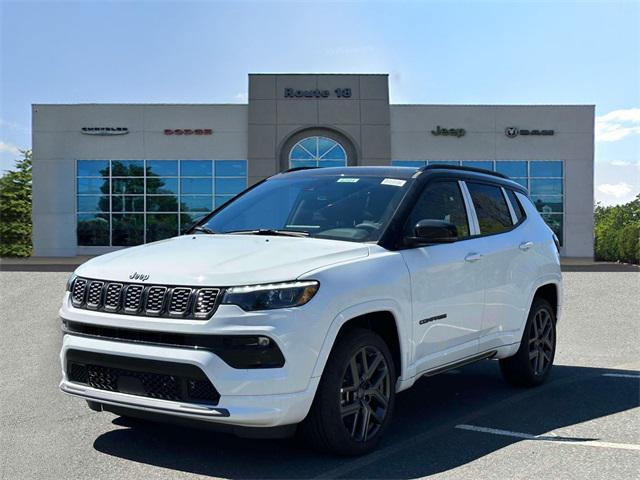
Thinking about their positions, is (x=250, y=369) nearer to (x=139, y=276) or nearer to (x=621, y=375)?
(x=139, y=276)

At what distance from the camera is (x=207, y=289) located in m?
3.96

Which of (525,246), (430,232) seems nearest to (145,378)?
(430,232)

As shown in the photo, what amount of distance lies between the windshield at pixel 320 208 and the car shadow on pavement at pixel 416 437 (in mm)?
1471

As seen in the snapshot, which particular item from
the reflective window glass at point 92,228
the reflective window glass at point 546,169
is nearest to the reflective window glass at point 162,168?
the reflective window glass at point 92,228

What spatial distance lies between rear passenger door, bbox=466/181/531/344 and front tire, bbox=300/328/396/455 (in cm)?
144

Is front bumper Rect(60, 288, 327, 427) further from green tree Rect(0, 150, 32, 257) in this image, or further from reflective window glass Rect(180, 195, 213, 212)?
green tree Rect(0, 150, 32, 257)

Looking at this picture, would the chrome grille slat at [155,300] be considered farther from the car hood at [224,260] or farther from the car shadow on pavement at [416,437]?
the car shadow on pavement at [416,437]

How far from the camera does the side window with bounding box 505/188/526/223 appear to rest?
6.71 metres

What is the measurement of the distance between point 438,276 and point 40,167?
105ft

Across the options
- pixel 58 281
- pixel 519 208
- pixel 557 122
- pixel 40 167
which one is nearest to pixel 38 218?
pixel 40 167

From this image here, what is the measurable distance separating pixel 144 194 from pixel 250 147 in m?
5.63

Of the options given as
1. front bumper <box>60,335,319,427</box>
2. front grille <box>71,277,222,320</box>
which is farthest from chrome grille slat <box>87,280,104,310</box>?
front bumper <box>60,335,319,427</box>

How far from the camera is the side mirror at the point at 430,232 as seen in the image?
4.81 m

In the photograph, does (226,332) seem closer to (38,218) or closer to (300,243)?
(300,243)
